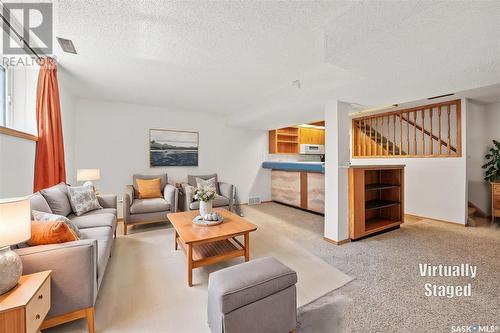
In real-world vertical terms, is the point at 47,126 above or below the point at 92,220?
above

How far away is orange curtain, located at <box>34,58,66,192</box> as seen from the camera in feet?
8.33

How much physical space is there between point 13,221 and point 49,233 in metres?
0.38

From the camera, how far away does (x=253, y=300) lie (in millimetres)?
1350

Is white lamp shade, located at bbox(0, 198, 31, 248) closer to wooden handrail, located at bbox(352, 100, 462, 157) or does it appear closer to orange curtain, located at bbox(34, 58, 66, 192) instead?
orange curtain, located at bbox(34, 58, 66, 192)

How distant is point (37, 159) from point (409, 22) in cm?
386

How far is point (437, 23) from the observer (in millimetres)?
1439

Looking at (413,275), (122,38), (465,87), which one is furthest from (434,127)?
(122,38)

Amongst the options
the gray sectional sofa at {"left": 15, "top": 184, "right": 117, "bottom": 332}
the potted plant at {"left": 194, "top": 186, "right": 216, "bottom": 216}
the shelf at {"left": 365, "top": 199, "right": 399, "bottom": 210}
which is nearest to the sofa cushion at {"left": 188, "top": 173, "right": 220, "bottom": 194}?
the potted plant at {"left": 194, "top": 186, "right": 216, "bottom": 216}

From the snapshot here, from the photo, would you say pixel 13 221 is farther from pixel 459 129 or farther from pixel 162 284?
pixel 459 129

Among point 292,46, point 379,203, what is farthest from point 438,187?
point 292,46

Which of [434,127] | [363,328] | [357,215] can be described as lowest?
[363,328]

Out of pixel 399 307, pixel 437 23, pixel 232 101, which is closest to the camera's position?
pixel 437 23

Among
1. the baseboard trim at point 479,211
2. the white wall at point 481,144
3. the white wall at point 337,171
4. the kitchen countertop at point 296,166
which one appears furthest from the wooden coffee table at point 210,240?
the baseboard trim at point 479,211

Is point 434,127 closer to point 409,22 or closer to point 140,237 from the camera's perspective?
point 409,22
